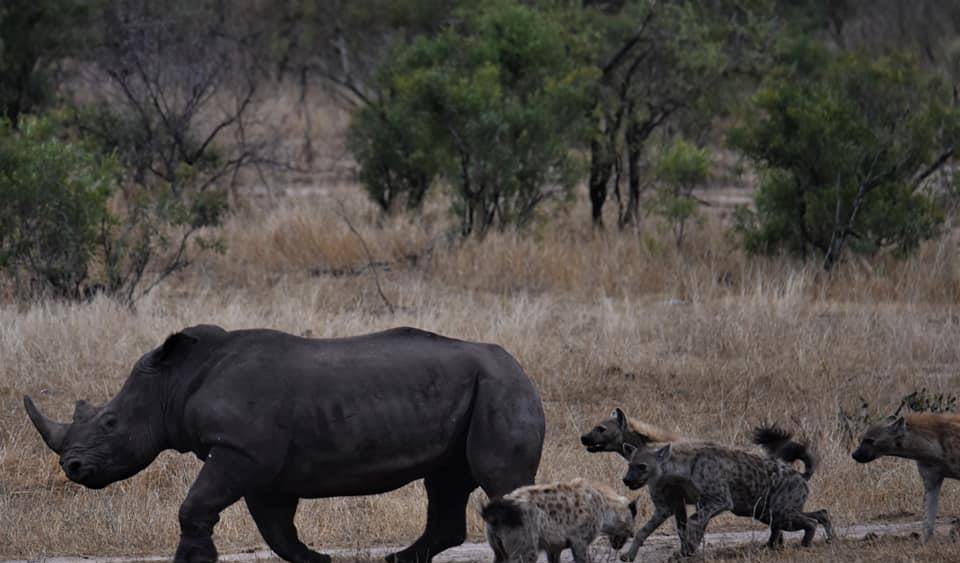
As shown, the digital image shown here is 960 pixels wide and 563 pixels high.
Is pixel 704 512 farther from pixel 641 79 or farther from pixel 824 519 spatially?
pixel 641 79

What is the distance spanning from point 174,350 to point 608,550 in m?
2.67

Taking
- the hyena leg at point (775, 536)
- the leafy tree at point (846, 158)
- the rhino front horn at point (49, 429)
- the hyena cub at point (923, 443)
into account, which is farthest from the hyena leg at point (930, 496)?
the leafy tree at point (846, 158)

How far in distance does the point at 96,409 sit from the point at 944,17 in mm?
34385

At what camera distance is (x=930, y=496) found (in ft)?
26.3

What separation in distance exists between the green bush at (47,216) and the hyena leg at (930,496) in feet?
31.7

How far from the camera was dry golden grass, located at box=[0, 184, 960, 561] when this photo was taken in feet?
29.5

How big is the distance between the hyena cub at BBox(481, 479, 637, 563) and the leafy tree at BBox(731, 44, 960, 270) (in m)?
10.5

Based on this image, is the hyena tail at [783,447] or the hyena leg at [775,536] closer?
the hyena leg at [775,536]

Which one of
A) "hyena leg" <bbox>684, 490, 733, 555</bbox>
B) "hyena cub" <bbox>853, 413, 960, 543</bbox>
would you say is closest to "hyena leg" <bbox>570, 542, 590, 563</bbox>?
Result: "hyena leg" <bbox>684, 490, 733, 555</bbox>

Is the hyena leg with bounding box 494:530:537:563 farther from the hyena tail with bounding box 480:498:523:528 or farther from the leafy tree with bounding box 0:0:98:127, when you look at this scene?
the leafy tree with bounding box 0:0:98:127

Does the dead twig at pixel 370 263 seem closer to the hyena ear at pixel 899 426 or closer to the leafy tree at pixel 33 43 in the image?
the leafy tree at pixel 33 43

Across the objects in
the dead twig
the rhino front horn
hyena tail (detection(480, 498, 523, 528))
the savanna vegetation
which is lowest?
the dead twig

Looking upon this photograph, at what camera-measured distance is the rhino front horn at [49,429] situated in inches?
266

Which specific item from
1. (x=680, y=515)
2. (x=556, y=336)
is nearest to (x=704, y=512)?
(x=680, y=515)
